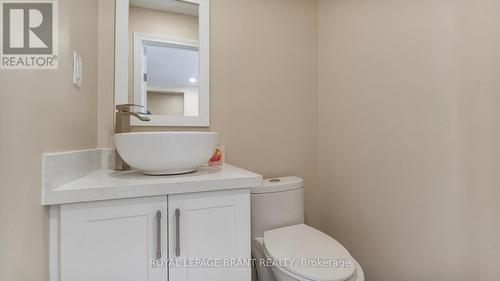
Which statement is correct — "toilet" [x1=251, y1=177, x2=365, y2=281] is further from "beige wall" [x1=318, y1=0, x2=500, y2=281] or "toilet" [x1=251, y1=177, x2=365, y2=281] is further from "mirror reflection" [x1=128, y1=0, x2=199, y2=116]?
"mirror reflection" [x1=128, y1=0, x2=199, y2=116]

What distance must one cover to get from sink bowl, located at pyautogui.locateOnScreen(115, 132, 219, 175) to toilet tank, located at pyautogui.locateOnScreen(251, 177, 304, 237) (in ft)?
1.73

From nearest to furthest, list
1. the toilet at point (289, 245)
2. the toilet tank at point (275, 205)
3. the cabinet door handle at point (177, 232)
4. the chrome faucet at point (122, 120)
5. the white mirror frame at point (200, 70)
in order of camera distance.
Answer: the cabinet door handle at point (177, 232)
the toilet at point (289, 245)
the chrome faucet at point (122, 120)
the white mirror frame at point (200, 70)
the toilet tank at point (275, 205)

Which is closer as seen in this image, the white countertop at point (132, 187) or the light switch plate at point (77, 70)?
the white countertop at point (132, 187)

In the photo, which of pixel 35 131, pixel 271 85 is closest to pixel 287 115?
pixel 271 85

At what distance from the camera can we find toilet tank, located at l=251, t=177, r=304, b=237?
1354 millimetres

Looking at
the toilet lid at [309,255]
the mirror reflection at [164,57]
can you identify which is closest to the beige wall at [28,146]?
the mirror reflection at [164,57]

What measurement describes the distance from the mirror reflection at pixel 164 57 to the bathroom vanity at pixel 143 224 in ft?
1.54

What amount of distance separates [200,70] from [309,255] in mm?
1111

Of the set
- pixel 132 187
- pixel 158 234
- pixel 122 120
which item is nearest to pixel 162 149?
pixel 132 187

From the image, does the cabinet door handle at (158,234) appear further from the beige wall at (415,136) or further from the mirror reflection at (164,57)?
the beige wall at (415,136)

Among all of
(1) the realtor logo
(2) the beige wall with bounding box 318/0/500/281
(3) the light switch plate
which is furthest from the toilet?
(1) the realtor logo

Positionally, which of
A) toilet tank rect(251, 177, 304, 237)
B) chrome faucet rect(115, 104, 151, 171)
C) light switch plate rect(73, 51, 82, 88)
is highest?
light switch plate rect(73, 51, 82, 88)

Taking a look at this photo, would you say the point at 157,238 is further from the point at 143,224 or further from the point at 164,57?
the point at 164,57

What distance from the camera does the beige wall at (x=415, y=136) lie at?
92 centimetres
